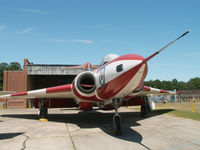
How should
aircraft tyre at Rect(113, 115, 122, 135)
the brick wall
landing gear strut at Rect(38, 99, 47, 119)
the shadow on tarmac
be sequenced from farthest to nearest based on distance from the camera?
the brick wall
landing gear strut at Rect(38, 99, 47, 119)
aircraft tyre at Rect(113, 115, 122, 135)
the shadow on tarmac

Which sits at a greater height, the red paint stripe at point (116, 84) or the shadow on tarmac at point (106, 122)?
the red paint stripe at point (116, 84)

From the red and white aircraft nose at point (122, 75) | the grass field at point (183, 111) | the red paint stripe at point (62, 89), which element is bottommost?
the grass field at point (183, 111)

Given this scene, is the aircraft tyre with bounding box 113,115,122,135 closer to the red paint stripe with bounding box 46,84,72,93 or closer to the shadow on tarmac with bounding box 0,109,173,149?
the shadow on tarmac with bounding box 0,109,173,149

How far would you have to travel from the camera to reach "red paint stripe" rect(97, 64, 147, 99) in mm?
5508

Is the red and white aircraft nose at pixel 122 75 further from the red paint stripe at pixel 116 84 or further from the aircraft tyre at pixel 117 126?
the aircraft tyre at pixel 117 126

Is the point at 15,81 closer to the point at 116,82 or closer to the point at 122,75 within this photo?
the point at 116,82

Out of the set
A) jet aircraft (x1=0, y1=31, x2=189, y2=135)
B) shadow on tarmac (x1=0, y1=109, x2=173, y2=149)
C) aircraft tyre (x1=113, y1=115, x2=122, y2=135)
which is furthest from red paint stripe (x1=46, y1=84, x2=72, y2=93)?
aircraft tyre (x1=113, y1=115, x2=122, y2=135)

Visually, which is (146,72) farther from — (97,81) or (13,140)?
(13,140)

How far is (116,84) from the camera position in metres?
6.10

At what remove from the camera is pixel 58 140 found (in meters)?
5.81

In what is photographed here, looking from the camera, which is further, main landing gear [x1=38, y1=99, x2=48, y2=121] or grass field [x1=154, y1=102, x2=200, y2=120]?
grass field [x1=154, y1=102, x2=200, y2=120]

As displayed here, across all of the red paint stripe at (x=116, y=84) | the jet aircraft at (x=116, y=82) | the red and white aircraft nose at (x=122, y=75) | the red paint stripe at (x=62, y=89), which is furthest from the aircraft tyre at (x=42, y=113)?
the red and white aircraft nose at (x=122, y=75)

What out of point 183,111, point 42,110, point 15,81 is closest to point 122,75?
point 42,110

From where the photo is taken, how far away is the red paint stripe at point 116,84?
5.51m
